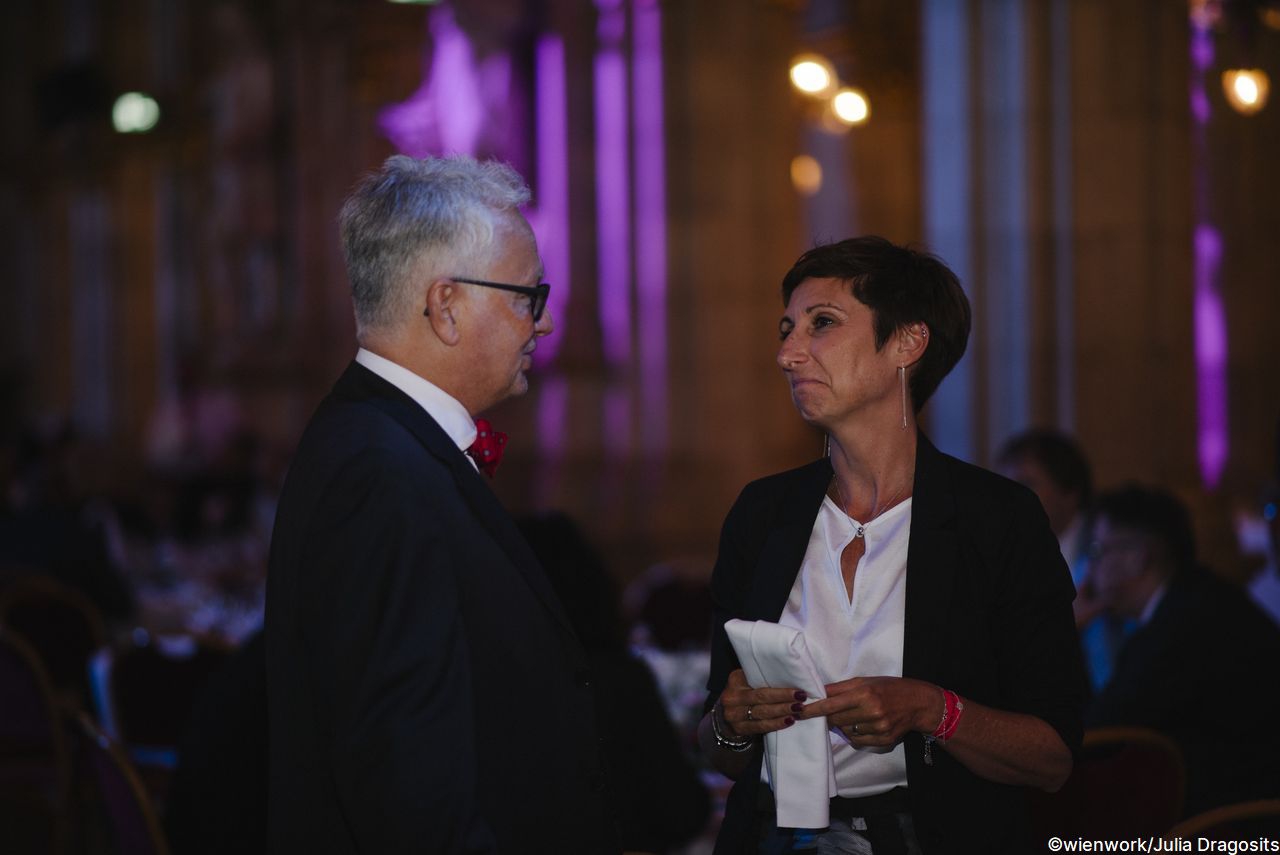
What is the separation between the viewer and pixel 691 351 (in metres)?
9.17

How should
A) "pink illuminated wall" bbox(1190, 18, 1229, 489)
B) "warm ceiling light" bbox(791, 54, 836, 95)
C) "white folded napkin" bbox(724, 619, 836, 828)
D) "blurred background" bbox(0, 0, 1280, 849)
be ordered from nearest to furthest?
1. "white folded napkin" bbox(724, 619, 836, 828)
2. "blurred background" bbox(0, 0, 1280, 849)
3. "warm ceiling light" bbox(791, 54, 836, 95)
4. "pink illuminated wall" bbox(1190, 18, 1229, 489)

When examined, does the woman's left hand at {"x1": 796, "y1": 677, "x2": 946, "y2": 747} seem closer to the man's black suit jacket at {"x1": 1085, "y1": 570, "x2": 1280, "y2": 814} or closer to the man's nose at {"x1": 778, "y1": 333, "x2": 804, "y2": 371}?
the man's nose at {"x1": 778, "y1": 333, "x2": 804, "y2": 371}

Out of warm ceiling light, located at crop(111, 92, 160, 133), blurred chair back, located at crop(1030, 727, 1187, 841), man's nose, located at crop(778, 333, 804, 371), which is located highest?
warm ceiling light, located at crop(111, 92, 160, 133)

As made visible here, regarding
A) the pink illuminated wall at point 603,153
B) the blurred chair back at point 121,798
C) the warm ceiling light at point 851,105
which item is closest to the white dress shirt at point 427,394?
the blurred chair back at point 121,798

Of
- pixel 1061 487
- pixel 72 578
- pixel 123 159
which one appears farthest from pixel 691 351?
pixel 123 159

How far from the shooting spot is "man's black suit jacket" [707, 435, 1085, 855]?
80.0 inches

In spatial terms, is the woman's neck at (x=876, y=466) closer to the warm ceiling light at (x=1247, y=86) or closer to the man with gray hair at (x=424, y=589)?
the man with gray hair at (x=424, y=589)

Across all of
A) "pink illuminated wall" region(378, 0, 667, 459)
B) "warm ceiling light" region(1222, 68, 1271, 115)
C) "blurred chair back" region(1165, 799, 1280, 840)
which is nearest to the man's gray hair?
"blurred chair back" region(1165, 799, 1280, 840)

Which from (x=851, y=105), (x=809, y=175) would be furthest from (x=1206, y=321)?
(x=809, y=175)

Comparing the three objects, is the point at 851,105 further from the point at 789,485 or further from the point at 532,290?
the point at 532,290

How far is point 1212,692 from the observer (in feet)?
10.7

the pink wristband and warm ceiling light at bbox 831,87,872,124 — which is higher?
warm ceiling light at bbox 831,87,872,124

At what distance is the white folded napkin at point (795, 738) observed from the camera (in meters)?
1.91

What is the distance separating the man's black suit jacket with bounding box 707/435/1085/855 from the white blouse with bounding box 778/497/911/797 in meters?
0.03
